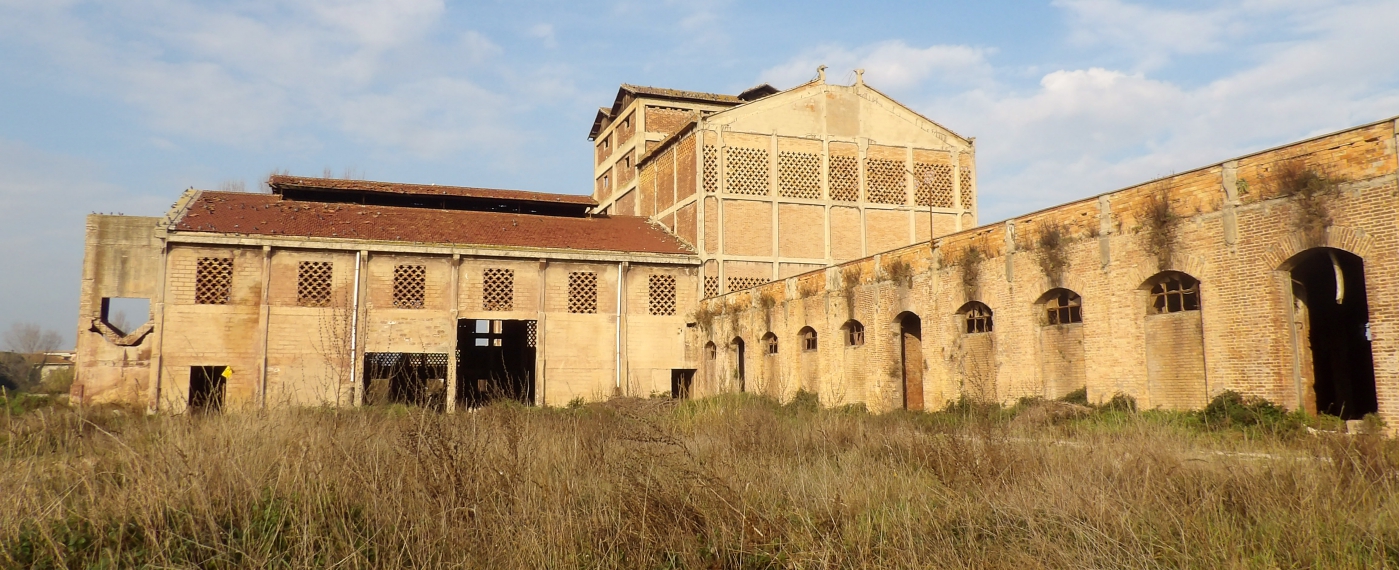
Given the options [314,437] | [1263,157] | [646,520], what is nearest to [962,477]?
[646,520]

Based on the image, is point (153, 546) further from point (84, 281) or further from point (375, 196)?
point (375, 196)

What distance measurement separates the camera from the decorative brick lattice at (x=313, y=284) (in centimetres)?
2270

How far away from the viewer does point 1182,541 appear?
195 inches

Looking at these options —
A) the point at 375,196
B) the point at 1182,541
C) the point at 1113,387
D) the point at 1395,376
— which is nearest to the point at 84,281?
the point at 375,196

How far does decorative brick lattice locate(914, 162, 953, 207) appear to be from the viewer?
2805 centimetres

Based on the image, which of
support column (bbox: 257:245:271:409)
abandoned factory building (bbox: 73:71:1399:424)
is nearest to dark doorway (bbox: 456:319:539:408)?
abandoned factory building (bbox: 73:71:1399:424)

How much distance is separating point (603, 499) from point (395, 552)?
138 centimetres

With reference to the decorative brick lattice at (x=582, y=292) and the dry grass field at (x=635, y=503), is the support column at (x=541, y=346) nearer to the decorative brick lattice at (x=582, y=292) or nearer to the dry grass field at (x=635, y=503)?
the decorative brick lattice at (x=582, y=292)

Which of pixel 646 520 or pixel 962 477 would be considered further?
pixel 962 477

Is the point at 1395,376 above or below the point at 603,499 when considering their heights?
above

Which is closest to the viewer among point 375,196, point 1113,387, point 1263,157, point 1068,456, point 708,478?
point 708,478

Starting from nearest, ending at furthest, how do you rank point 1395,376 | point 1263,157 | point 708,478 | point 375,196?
point 708,478 < point 1395,376 < point 1263,157 < point 375,196

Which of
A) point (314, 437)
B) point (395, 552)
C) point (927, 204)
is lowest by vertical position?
point (395, 552)

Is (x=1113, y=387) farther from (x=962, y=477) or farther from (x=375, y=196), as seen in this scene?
(x=375, y=196)
